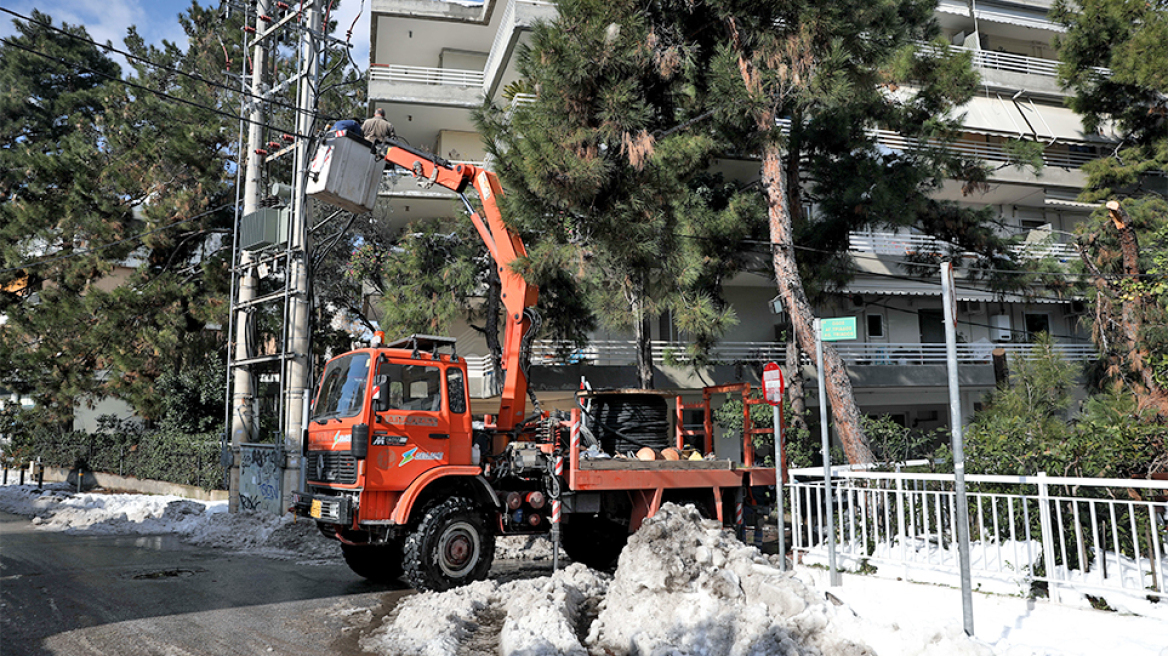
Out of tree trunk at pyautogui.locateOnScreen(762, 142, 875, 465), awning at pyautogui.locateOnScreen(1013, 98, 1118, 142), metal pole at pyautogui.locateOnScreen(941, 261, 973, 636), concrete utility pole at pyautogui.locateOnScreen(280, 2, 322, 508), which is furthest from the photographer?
awning at pyautogui.locateOnScreen(1013, 98, 1118, 142)

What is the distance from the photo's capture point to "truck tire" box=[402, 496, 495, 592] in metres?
8.30

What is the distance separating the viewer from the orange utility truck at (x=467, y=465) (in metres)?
8.45

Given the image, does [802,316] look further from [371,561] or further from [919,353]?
[919,353]

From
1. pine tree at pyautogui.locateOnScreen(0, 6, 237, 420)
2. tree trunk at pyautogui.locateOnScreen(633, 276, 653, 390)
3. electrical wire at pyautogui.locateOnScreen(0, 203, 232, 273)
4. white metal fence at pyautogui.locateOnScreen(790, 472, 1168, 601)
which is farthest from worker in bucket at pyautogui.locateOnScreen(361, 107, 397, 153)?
electrical wire at pyautogui.locateOnScreen(0, 203, 232, 273)

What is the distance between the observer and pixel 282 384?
14719 mm

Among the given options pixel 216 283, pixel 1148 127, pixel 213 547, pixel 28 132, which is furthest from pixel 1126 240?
pixel 28 132

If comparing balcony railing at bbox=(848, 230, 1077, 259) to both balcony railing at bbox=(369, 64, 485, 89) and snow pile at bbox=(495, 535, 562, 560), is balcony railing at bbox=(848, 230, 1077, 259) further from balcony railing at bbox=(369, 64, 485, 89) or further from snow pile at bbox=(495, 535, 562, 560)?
snow pile at bbox=(495, 535, 562, 560)

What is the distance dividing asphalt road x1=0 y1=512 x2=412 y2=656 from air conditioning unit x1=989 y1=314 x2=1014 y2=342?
845 inches

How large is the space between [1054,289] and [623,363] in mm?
10197

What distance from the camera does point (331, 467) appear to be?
28.6 ft

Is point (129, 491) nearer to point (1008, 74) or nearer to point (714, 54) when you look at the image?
point (714, 54)

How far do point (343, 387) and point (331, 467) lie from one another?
0.92m

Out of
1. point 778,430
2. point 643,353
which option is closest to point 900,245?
point 643,353

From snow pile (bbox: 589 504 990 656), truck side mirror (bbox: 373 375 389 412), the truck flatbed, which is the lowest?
snow pile (bbox: 589 504 990 656)
